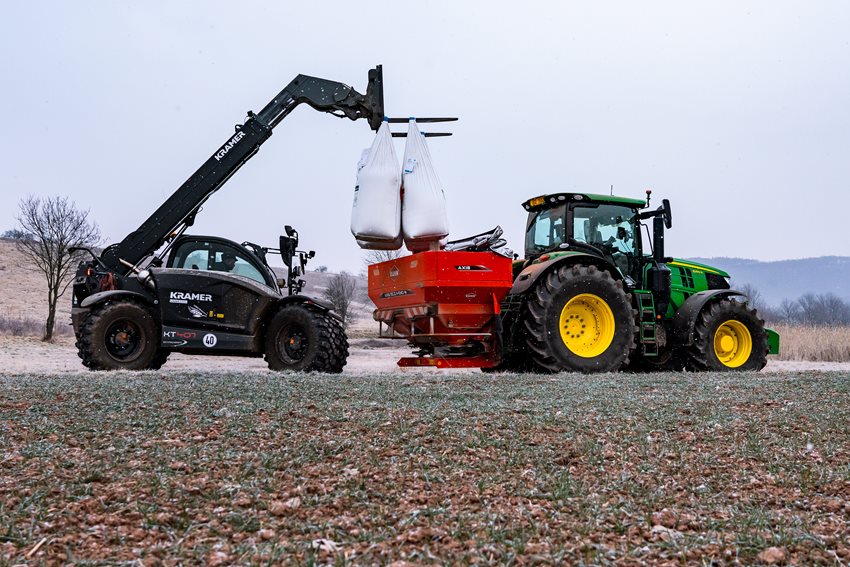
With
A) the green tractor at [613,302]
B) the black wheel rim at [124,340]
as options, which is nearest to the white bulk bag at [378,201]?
the green tractor at [613,302]

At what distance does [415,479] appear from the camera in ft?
9.80

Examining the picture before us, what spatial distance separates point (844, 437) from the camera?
162 inches

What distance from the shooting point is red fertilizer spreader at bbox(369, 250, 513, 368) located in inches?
330

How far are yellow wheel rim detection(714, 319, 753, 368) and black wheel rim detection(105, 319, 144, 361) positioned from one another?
777 cm

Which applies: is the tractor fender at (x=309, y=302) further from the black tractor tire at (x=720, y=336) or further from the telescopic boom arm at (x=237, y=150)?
the black tractor tire at (x=720, y=336)

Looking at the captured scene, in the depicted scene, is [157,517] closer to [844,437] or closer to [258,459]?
[258,459]

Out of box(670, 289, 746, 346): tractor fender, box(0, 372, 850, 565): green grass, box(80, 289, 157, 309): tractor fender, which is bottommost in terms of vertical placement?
box(0, 372, 850, 565): green grass

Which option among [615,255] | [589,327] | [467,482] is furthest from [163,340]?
[467,482]

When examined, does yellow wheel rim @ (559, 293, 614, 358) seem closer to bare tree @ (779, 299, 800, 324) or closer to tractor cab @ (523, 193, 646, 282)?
tractor cab @ (523, 193, 646, 282)

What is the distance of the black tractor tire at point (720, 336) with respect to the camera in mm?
10078

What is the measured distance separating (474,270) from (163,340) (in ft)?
12.8

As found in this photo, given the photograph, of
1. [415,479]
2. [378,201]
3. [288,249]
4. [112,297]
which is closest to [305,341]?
[288,249]

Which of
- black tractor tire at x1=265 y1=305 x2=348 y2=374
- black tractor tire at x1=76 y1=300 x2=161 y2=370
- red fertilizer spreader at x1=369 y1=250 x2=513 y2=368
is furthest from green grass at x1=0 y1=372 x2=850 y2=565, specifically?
black tractor tire at x1=265 y1=305 x2=348 y2=374

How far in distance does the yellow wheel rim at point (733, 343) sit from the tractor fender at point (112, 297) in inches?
303
